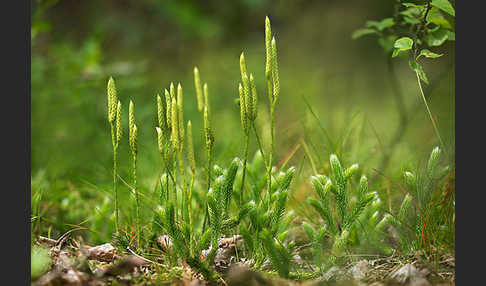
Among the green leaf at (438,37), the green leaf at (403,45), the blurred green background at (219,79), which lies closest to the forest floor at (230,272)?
the blurred green background at (219,79)

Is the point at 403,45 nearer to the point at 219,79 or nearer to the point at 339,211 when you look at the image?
the point at 339,211

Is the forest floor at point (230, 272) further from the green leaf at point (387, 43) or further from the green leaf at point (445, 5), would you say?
the green leaf at point (387, 43)

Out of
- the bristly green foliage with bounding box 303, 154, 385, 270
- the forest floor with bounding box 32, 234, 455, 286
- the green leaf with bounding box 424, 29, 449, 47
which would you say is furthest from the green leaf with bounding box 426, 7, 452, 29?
the forest floor with bounding box 32, 234, 455, 286

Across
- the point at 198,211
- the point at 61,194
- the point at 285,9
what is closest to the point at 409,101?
the point at 285,9

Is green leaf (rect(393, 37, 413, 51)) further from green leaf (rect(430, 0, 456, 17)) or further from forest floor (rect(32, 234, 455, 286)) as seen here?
forest floor (rect(32, 234, 455, 286))

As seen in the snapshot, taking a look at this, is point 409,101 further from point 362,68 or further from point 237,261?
point 237,261

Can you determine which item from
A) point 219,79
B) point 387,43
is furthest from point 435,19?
point 219,79

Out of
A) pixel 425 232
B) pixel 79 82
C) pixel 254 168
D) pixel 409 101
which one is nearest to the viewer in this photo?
pixel 425 232
